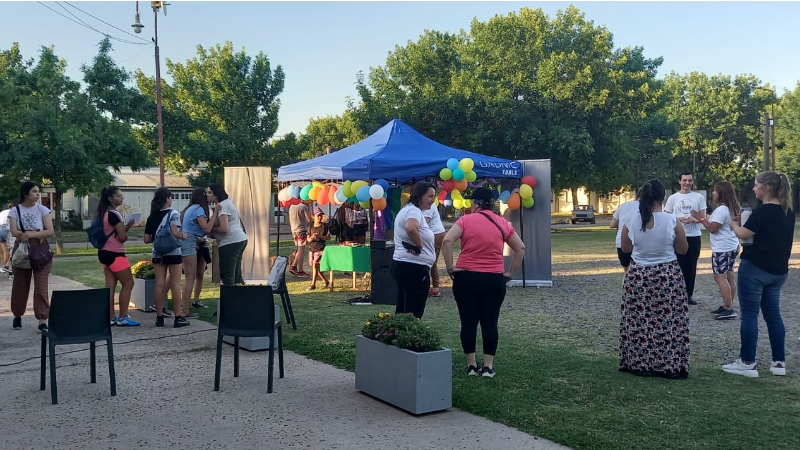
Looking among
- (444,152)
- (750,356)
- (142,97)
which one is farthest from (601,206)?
(750,356)

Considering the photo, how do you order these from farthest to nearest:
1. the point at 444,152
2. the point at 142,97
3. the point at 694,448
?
the point at 142,97 < the point at 444,152 < the point at 694,448

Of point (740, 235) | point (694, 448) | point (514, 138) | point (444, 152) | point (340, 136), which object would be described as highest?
point (340, 136)

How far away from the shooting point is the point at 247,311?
5219 mm

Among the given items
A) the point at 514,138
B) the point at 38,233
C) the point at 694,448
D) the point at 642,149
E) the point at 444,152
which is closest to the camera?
the point at 694,448

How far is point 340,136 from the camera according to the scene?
2096 inches

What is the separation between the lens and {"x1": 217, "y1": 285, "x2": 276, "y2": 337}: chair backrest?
5164 mm

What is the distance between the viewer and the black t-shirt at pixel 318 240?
469 inches

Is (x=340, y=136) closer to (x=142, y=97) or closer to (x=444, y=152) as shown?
(x=142, y=97)

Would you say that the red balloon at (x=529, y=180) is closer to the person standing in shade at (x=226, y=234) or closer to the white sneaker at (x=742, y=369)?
the person standing in shade at (x=226, y=234)

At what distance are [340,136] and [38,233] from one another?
153 ft

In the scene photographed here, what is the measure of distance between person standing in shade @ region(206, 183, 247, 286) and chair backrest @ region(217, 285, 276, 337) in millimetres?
2832

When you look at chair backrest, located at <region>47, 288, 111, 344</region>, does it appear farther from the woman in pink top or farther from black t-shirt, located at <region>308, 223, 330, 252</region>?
black t-shirt, located at <region>308, 223, 330, 252</region>

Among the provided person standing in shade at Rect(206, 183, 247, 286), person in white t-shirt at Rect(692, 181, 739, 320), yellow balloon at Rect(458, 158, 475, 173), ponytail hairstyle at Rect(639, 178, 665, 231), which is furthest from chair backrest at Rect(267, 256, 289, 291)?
person in white t-shirt at Rect(692, 181, 739, 320)

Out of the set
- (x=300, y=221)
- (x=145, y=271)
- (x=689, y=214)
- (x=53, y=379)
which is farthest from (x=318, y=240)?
(x=53, y=379)
